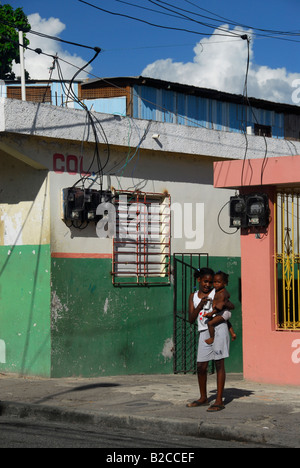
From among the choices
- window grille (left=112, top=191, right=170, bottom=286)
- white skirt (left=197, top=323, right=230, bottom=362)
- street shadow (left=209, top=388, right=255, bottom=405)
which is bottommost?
street shadow (left=209, top=388, right=255, bottom=405)

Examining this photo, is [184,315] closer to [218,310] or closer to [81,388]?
[81,388]

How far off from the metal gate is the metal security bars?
6.78 feet

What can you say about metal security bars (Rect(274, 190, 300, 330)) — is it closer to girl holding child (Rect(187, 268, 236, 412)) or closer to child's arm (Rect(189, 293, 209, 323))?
girl holding child (Rect(187, 268, 236, 412))

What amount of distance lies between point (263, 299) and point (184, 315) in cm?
252

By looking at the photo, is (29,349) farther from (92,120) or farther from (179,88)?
(179,88)

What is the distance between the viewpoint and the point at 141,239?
1314 cm

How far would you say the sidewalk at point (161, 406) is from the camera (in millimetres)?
7777

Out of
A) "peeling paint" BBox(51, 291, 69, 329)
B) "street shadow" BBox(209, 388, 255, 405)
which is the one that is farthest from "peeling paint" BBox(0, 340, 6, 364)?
"street shadow" BBox(209, 388, 255, 405)

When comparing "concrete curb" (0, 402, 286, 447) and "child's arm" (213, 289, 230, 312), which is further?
"child's arm" (213, 289, 230, 312)

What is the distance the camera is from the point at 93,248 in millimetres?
12398

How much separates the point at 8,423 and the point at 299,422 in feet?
10.7

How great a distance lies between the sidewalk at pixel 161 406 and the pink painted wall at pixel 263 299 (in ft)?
0.96

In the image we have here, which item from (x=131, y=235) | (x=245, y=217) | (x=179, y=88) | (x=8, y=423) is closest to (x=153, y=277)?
(x=131, y=235)

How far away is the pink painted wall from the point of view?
1088cm
